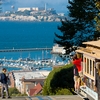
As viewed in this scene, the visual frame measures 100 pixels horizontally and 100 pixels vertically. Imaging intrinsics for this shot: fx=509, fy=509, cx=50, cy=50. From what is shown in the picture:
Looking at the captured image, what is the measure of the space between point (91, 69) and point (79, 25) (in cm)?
1296

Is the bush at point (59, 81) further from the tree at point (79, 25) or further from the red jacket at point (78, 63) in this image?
the red jacket at point (78, 63)

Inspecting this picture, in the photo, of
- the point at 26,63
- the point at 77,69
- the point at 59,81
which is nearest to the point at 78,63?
the point at 77,69

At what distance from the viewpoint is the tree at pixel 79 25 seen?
22875mm

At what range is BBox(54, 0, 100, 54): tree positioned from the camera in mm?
22875

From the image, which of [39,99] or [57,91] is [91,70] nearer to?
[39,99]

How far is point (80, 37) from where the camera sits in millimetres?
24391

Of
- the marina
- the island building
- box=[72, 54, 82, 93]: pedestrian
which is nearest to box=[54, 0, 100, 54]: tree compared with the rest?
box=[72, 54, 82, 93]: pedestrian

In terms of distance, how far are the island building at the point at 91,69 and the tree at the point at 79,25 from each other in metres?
10.8

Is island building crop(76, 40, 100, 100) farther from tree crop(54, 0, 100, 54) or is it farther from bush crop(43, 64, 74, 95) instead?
tree crop(54, 0, 100, 54)

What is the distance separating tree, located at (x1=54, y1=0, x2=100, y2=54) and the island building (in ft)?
35.3

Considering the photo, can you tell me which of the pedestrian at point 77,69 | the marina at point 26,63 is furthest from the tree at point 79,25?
the marina at point 26,63

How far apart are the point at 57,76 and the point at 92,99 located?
9.77m

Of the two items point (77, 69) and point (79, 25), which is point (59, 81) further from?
point (77, 69)

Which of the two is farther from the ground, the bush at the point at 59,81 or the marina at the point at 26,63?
the bush at the point at 59,81
